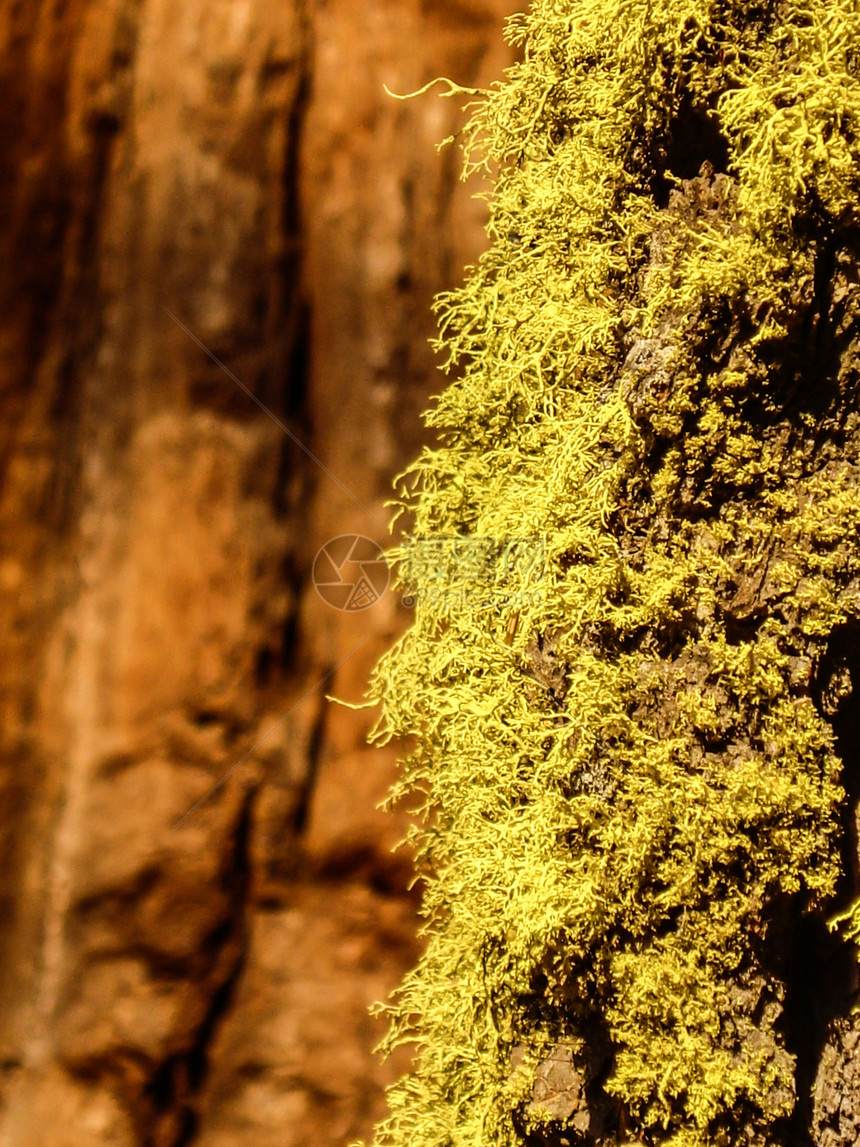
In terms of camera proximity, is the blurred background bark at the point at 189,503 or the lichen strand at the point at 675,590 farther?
the blurred background bark at the point at 189,503

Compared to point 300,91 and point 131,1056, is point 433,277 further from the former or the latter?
point 131,1056

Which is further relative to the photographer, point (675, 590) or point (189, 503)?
point (189, 503)

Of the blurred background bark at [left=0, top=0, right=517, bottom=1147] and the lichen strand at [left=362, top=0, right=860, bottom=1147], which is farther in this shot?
the blurred background bark at [left=0, top=0, right=517, bottom=1147]

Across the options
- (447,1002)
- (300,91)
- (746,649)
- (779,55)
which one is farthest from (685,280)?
(447,1002)

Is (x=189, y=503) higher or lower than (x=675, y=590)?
higher
